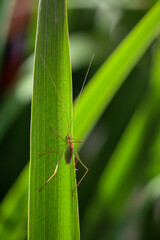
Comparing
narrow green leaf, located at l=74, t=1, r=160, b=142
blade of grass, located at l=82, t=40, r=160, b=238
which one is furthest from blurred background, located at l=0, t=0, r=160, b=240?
narrow green leaf, located at l=74, t=1, r=160, b=142

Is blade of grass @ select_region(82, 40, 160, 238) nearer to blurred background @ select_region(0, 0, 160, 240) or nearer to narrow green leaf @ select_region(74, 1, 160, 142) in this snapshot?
blurred background @ select_region(0, 0, 160, 240)

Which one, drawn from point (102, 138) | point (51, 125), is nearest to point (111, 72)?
point (51, 125)

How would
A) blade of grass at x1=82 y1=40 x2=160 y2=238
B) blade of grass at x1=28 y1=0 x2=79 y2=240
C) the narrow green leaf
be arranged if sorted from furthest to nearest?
blade of grass at x1=82 y1=40 x2=160 y2=238 < the narrow green leaf < blade of grass at x1=28 y1=0 x2=79 y2=240

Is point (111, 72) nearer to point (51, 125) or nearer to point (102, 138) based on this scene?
point (51, 125)

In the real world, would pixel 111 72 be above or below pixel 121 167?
above

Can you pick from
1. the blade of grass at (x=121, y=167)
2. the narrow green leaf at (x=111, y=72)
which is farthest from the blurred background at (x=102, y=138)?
the narrow green leaf at (x=111, y=72)

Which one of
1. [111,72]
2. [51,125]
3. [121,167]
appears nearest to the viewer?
Result: [51,125]

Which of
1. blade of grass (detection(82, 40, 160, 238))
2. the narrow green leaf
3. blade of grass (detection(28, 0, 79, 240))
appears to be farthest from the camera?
blade of grass (detection(82, 40, 160, 238))
